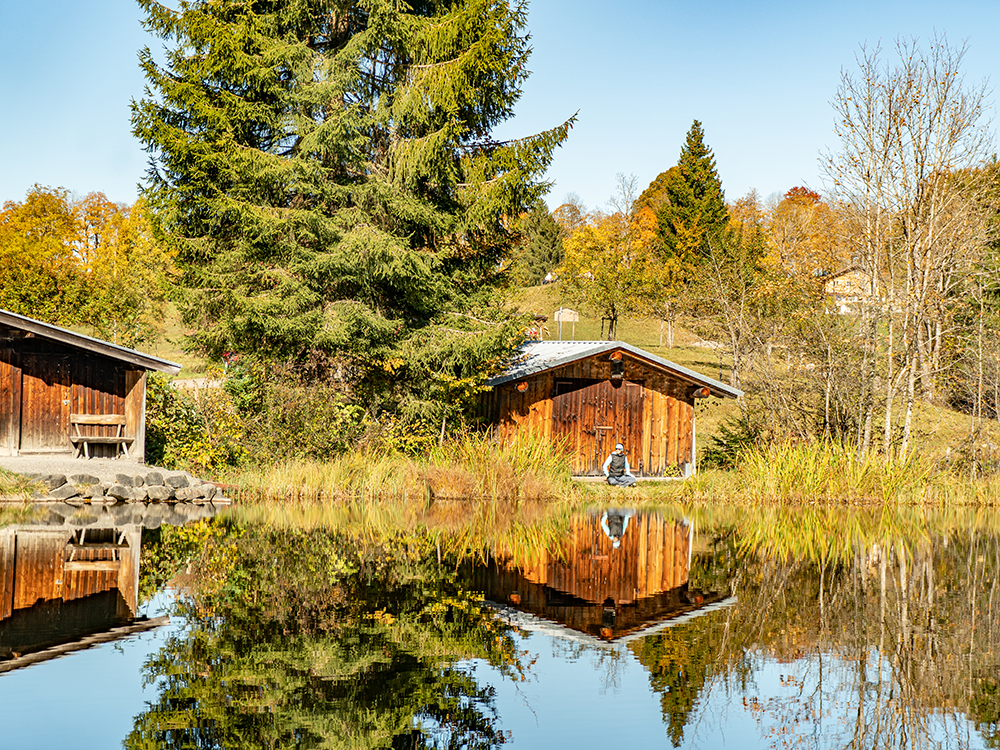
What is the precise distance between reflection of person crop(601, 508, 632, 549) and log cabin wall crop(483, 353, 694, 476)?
5498mm

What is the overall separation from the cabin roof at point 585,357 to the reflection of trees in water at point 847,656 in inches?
487

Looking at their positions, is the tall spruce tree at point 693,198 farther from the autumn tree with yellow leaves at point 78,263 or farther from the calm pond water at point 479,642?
the calm pond water at point 479,642

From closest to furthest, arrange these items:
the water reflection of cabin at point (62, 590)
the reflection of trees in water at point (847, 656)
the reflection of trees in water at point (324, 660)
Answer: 1. the reflection of trees in water at point (324, 660)
2. the reflection of trees in water at point (847, 656)
3. the water reflection of cabin at point (62, 590)

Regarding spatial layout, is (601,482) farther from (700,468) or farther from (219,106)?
(219,106)

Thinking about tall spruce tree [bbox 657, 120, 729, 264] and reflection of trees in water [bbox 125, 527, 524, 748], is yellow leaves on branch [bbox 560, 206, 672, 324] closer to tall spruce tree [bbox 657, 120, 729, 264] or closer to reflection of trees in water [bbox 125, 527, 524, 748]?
tall spruce tree [bbox 657, 120, 729, 264]

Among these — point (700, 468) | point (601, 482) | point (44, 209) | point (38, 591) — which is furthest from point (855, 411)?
point (44, 209)

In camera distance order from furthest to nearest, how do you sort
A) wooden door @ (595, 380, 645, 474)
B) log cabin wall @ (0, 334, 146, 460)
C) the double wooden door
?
1. wooden door @ (595, 380, 645, 474)
2. the double wooden door
3. log cabin wall @ (0, 334, 146, 460)

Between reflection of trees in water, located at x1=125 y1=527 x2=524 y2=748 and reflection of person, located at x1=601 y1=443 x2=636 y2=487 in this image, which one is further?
reflection of person, located at x1=601 y1=443 x2=636 y2=487

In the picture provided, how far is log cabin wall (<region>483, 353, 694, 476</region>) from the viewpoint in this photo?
27.8 m

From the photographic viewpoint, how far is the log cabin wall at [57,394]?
918 inches

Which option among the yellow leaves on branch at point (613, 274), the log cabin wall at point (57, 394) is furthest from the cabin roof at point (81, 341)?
the yellow leaves on branch at point (613, 274)

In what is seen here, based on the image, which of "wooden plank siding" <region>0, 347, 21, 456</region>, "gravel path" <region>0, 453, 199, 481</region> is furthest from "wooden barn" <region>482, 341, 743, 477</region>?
"wooden plank siding" <region>0, 347, 21, 456</region>

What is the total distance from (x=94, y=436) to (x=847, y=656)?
18.8 m

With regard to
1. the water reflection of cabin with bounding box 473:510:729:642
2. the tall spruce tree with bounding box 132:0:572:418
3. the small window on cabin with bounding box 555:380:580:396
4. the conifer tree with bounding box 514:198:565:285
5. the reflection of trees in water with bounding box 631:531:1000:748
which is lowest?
the reflection of trees in water with bounding box 631:531:1000:748
